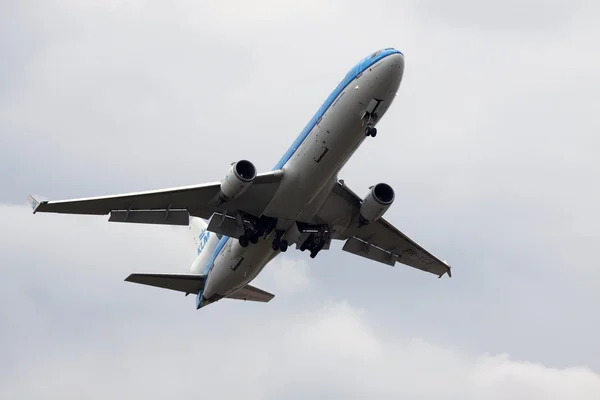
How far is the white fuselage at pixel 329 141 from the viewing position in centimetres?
4025

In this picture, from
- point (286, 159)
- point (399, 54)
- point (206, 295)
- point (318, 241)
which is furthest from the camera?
point (206, 295)

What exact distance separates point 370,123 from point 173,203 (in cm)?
975

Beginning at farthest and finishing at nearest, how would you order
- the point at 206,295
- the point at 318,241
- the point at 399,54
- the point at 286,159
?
1. the point at 206,295
2. the point at 318,241
3. the point at 286,159
4. the point at 399,54

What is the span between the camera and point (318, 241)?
46.4 metres

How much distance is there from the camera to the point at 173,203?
44.3 meters

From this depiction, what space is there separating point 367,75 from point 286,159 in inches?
215

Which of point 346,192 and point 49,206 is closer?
point 49,206

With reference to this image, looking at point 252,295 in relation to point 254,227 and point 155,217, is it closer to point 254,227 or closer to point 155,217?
point 254,227

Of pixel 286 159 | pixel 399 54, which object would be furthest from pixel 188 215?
pixel 399 54

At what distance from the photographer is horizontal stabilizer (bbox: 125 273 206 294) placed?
163ft

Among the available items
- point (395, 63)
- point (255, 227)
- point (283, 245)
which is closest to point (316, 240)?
point (283, 245)

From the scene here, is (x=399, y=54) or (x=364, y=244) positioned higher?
(x=399, y=54)

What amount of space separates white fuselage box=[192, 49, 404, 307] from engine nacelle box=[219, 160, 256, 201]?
1689mm

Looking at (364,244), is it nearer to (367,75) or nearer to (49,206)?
(367,75)
